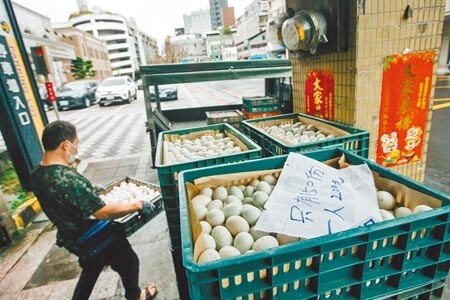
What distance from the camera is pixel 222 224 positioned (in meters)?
1.35

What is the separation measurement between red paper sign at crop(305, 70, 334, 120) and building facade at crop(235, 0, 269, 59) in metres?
52.8

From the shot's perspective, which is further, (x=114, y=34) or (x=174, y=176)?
(x=114, y=34)

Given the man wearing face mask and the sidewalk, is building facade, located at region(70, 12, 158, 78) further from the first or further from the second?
the man wearing face mask

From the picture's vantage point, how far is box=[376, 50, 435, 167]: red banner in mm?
2500

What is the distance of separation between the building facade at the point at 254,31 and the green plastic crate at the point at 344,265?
55262mm

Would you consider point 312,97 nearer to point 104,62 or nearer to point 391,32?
point 391,32

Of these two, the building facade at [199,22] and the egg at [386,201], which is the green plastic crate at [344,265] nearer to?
the egg at [386,201]

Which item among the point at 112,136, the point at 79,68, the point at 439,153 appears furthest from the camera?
the point at 79,68

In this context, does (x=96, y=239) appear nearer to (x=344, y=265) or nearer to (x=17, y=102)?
(x=344, y=265)

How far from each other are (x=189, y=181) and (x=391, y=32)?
7.46 feet

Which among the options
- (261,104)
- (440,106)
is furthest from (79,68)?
(440,106)

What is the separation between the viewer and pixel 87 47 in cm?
4322

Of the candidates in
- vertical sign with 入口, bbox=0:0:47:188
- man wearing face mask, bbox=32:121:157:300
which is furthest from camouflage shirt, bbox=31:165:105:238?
vertical sign with 入口, bbox=0:0:47:188

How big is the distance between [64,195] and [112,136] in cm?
810
